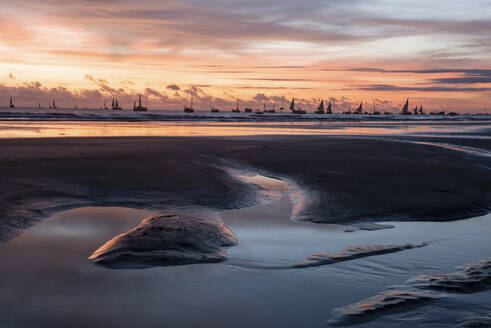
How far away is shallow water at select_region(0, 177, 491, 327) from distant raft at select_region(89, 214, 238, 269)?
15cm

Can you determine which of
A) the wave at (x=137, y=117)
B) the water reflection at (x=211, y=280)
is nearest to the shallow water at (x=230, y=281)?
the water reflection at (x=211, y=280)

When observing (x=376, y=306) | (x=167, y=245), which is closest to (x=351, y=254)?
(x=376, y=306)

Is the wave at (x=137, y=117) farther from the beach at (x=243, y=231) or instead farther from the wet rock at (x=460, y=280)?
the wet rock at (x=460, y=280)

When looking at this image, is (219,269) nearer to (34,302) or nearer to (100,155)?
(34,302)

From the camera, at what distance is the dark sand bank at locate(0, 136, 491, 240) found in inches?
250

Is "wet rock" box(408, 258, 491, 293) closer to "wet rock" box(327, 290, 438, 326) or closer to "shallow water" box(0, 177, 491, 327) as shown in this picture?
"shallow water" box(0, 177, 491, 327)

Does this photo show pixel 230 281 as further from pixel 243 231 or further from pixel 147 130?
pixel 147 130

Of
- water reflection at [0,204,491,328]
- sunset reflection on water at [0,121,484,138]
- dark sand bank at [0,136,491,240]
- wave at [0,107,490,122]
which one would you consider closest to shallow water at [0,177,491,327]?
water reflection at [0,204,491,328]

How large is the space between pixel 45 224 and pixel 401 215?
4.72 m

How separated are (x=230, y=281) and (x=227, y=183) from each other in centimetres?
435

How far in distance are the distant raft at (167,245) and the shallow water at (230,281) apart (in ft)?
0.49

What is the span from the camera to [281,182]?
29.3ft

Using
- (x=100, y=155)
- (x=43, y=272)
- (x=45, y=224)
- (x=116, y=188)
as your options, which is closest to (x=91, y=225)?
(x=45, y=224)

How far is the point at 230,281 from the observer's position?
12.3 ft
